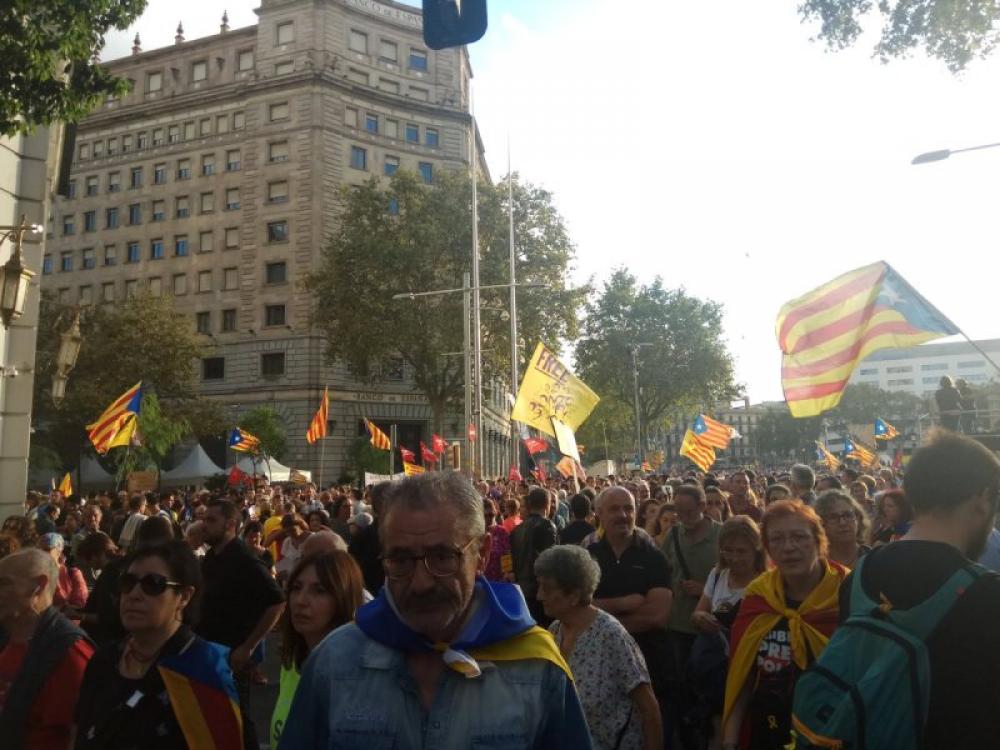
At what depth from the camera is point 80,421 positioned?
3944cm

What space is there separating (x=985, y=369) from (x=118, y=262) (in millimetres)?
146213

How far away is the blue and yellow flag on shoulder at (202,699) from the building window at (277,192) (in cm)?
4661

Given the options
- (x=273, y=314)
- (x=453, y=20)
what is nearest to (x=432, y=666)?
(x=453, y=20)

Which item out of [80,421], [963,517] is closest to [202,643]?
[963,517]

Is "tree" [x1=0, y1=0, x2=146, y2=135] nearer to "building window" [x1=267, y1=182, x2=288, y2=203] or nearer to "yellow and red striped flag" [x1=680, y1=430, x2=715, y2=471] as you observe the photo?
"yellow and red striped flag" [x1=680, y1=430, x2=715, y2=471]

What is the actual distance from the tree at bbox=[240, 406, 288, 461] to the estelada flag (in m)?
30.3

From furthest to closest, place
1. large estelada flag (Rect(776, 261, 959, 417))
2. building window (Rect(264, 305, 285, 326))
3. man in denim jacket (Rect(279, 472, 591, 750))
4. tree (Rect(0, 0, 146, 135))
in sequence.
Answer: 1. building window (Rect(264, 305, 285, 326))
2. tree (Rect(0, 0, 146, 135))
3. large estelada flag (Rect(776, 261, 959, 417))
4. man in denim jacket (Rect(279, 472, 591, 750))

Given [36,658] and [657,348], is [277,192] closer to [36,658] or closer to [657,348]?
[657,348]

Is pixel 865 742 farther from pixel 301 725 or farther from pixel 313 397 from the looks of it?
pixel 313 397

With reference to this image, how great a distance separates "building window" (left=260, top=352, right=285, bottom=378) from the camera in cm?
4644

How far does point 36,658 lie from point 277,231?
152 ft

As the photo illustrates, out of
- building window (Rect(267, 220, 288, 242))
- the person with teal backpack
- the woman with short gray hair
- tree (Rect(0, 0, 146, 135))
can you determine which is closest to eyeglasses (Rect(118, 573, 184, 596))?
the woman with short gray hair

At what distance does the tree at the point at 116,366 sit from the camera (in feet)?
128

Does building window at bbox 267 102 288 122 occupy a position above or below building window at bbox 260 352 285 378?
above
